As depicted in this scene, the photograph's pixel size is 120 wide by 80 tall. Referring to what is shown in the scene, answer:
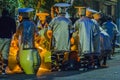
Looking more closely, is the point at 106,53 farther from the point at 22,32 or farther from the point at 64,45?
the point at 22,32

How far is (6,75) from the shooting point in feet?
51.4

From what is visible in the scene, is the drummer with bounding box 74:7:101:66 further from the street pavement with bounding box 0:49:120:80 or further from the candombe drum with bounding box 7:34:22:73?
the candombe drum with bounding box 7:34:22:73

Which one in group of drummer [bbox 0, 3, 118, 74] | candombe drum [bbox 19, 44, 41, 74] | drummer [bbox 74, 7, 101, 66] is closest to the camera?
candombe drum [bbox 19, 44, 41, 74]

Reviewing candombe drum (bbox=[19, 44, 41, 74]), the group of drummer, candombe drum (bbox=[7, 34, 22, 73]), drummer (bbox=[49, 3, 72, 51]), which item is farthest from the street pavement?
drummer (bbox=[49, 3, 72, 51])

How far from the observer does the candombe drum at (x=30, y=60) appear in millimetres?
15656

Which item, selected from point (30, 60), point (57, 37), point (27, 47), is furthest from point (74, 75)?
point (57, 37)

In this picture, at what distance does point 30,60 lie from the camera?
15.7 meters

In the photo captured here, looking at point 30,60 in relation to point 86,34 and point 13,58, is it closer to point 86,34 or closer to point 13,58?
point 13,58

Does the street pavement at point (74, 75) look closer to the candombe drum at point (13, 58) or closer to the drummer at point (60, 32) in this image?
the candombe drum at point (13, 58)

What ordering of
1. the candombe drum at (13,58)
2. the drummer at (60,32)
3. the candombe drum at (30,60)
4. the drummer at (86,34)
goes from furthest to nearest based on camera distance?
the drummer at (86,34) → the drummer at (60,32) → the candombe drum at (13,58) → the candombe drum at (30,60)

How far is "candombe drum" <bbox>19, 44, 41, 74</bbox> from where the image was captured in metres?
15.7

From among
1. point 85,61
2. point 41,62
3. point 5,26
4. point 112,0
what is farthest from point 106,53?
point 112,0

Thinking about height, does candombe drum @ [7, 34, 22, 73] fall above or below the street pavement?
above

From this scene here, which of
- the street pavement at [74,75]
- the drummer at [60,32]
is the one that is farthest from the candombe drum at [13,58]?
the drummer at [60,32]
